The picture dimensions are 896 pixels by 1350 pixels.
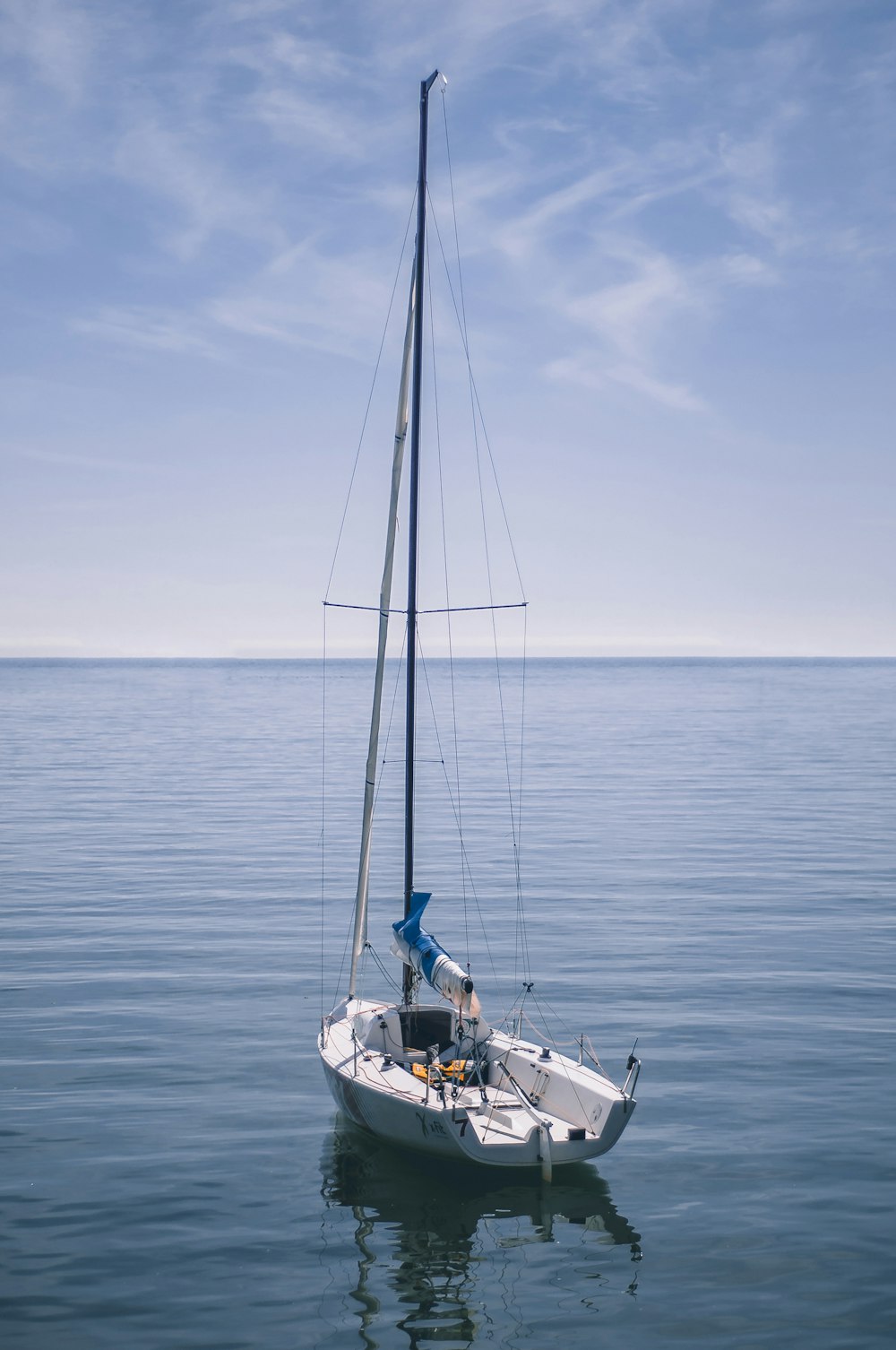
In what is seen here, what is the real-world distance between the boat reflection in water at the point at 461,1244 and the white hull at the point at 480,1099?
0.55 meters

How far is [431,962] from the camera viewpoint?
67.4 ft

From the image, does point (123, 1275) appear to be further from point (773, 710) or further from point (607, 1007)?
point (773, 710)

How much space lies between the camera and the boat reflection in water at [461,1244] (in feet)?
48.6

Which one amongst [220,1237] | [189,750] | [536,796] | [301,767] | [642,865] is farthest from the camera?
[189,750]

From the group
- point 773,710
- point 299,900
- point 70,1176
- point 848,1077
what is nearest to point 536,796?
point 299,900

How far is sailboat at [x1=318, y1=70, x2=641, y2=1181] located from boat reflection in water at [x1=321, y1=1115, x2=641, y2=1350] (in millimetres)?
538

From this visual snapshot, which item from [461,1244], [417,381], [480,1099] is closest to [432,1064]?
[480,1099]

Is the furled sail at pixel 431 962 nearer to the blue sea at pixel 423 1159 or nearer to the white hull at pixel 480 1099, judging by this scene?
the white hull at pixel 480 1099

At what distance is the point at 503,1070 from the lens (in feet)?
63.4

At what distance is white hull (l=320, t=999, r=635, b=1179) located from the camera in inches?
679

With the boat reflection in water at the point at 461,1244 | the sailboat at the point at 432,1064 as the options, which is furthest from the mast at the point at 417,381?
the boat reflection in water at the point at 461,1244

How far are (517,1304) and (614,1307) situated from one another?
1246 mm

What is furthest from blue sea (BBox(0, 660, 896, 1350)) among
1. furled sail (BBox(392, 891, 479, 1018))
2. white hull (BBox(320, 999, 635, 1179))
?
furled sail (BBox(392, 891, 479, 1018))

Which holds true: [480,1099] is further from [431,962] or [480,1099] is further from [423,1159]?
[431,962]
